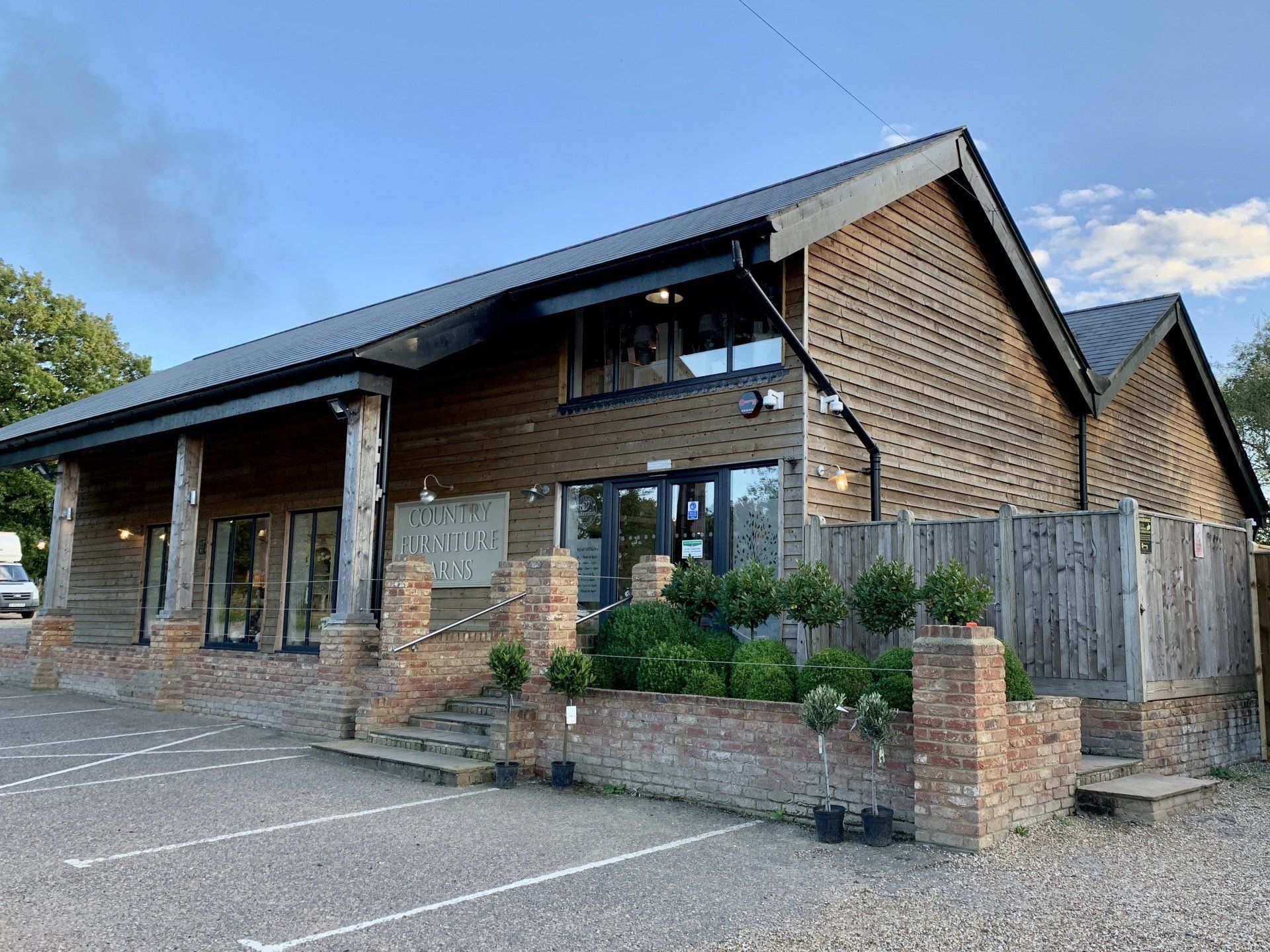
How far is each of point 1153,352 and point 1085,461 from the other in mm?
3531

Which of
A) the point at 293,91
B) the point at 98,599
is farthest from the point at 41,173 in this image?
the point at 98,599

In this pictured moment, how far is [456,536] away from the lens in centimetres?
1338

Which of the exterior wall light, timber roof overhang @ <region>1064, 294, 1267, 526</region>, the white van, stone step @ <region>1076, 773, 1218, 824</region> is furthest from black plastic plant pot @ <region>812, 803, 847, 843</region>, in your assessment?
the white van

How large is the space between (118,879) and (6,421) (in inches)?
1291

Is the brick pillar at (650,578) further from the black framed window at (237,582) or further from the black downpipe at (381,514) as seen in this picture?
the black framed window at (237,582)

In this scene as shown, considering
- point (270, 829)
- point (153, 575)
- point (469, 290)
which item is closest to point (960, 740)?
point (270, 829)

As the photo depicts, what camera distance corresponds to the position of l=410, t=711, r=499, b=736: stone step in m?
9.41

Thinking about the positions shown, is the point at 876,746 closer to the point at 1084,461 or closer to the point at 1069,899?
the point at 1069,899

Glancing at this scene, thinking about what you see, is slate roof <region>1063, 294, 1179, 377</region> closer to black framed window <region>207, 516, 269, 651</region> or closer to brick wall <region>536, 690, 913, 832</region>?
brick wall <region>536, 690, 913, 832</region>

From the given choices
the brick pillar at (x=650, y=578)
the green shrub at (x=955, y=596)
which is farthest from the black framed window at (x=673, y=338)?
the green shrub at (x=955, y=596)

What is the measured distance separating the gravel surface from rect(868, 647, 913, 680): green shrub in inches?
52.2

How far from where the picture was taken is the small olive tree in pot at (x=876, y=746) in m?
6.17

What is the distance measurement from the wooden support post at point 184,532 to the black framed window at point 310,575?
2093 mm

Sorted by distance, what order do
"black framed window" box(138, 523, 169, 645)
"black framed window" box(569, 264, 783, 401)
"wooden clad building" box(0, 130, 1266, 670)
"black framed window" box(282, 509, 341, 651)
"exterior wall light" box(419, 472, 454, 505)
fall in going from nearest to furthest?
"wooden clad building" box(0, 130, 1266, 670)
"black framed window" box(569, 264, 783, 401)
"exterior wall light" box(419, 472, 454, 505)
"black framed window" box(282, 509, 341, 651)
"black framed window" box(138, 523, 169, 645)
